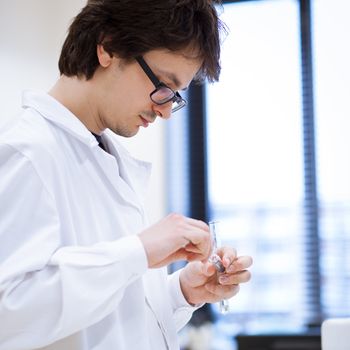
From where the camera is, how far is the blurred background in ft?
9.50

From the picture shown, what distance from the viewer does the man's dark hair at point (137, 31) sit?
129 cm

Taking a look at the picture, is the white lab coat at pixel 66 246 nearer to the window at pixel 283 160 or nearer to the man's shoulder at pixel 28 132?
the man's shoulder at pixel 28 132

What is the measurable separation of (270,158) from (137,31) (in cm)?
182

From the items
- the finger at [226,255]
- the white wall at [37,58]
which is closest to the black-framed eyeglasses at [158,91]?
the finger at [226,255]

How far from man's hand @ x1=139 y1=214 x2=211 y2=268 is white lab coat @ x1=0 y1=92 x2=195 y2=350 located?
2 cm

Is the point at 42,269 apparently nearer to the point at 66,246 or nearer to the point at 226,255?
the point at 66,246

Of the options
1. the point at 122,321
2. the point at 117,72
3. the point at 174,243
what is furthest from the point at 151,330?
the point at 117,72

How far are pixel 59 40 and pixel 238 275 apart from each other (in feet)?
6.66

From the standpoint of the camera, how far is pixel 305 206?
297 cm

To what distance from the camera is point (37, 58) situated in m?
2.86

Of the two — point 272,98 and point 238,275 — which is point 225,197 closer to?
point 272,98

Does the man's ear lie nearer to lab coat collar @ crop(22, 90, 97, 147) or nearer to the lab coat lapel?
lab coat collar @ crop(22, 90, 97, 147)

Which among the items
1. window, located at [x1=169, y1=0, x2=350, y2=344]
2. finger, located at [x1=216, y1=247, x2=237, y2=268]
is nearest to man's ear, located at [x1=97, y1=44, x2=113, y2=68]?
finger, located at [x1=216, y1=247, x2=237, y2=268]

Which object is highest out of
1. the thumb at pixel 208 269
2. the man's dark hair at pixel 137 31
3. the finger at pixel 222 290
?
the man's dark hair at pixel 137 31
